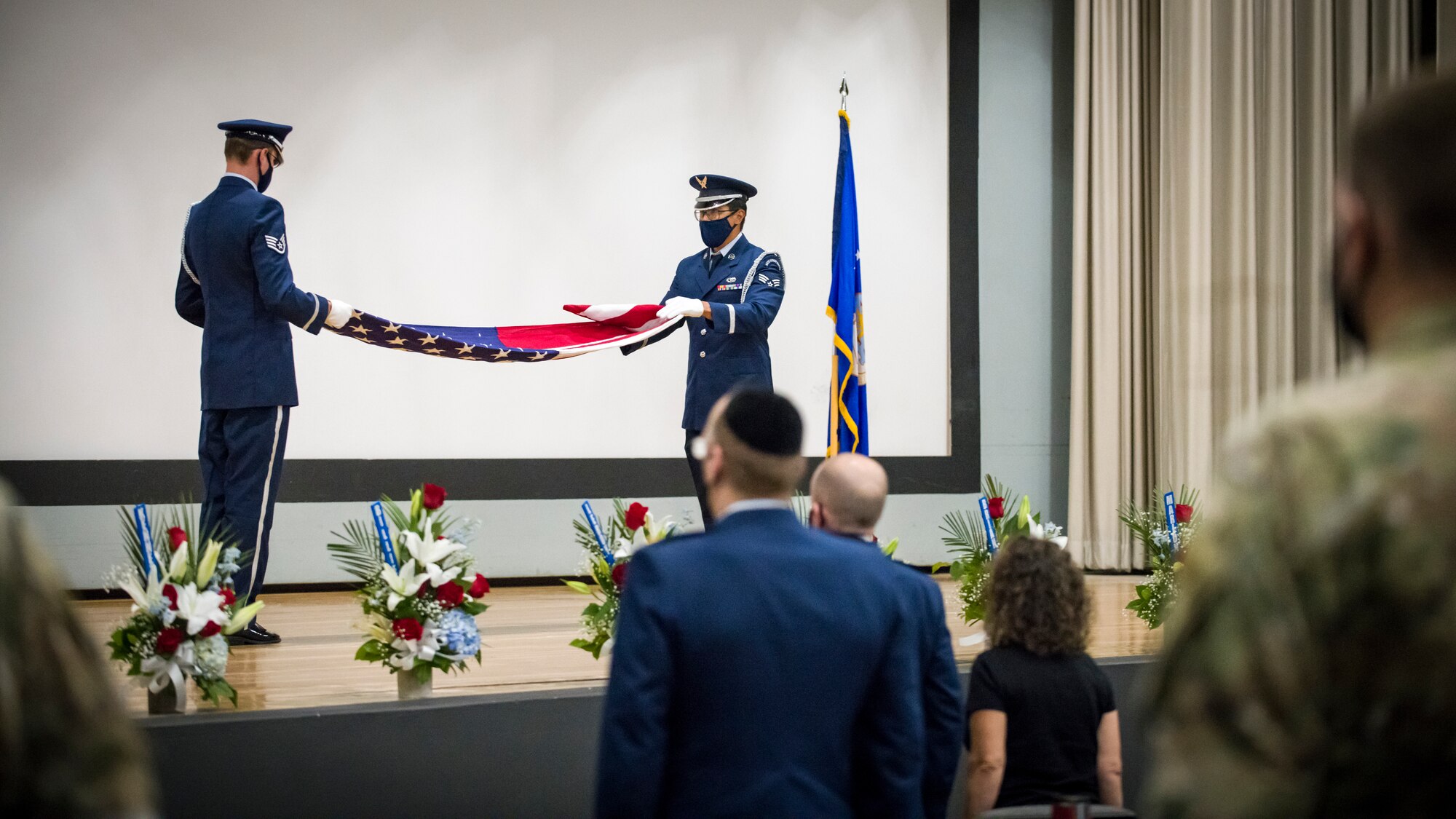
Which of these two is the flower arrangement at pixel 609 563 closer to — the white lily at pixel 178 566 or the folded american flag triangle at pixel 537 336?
the white lily at pixel 178 566

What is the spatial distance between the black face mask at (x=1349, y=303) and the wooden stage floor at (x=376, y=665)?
137cm

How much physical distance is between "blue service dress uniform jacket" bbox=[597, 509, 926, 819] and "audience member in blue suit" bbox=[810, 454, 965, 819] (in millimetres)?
166

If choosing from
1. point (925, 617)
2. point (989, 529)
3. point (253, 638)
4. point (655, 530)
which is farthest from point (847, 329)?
point (925, 617)

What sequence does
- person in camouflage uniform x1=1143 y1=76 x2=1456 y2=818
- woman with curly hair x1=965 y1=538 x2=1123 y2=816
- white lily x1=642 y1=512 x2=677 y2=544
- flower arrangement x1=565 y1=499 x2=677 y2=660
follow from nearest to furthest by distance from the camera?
person in camouflage uniform x1=1143 y1=76 x2=1456 y2=818 → woman with curly hair x1=965 y1=538 x2=1123 y2=816 → flower arrangement x1=565 y1=499 x2=677 y2=660 → white lily x1=642 y1=512 x2=677 y2=544

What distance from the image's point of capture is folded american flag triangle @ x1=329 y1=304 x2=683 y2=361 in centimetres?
427

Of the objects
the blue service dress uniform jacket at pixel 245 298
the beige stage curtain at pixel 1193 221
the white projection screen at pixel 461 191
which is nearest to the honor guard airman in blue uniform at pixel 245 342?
the blue service dress uniform jacket at pixel 245 298

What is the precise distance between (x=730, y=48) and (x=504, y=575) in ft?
9.35

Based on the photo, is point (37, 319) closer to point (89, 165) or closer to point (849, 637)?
point (89, 165)

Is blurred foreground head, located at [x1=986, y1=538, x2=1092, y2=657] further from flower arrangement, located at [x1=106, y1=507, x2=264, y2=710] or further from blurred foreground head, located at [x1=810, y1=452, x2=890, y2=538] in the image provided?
flower arrangement, located at [x1=106, y1=507, x2=264, y2=710]

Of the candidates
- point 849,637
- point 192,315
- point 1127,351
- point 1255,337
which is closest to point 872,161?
point 1127,351

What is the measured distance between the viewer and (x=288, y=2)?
18.0 ft

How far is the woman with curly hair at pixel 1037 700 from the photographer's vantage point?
205 cm

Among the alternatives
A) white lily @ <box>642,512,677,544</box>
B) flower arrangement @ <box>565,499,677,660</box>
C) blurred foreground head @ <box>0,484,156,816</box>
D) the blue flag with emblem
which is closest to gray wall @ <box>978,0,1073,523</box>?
the blue flag with emblem

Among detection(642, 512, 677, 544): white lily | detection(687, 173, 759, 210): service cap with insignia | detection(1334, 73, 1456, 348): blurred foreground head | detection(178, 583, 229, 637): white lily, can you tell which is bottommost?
detection(178, 583, 229, 637): white lily
